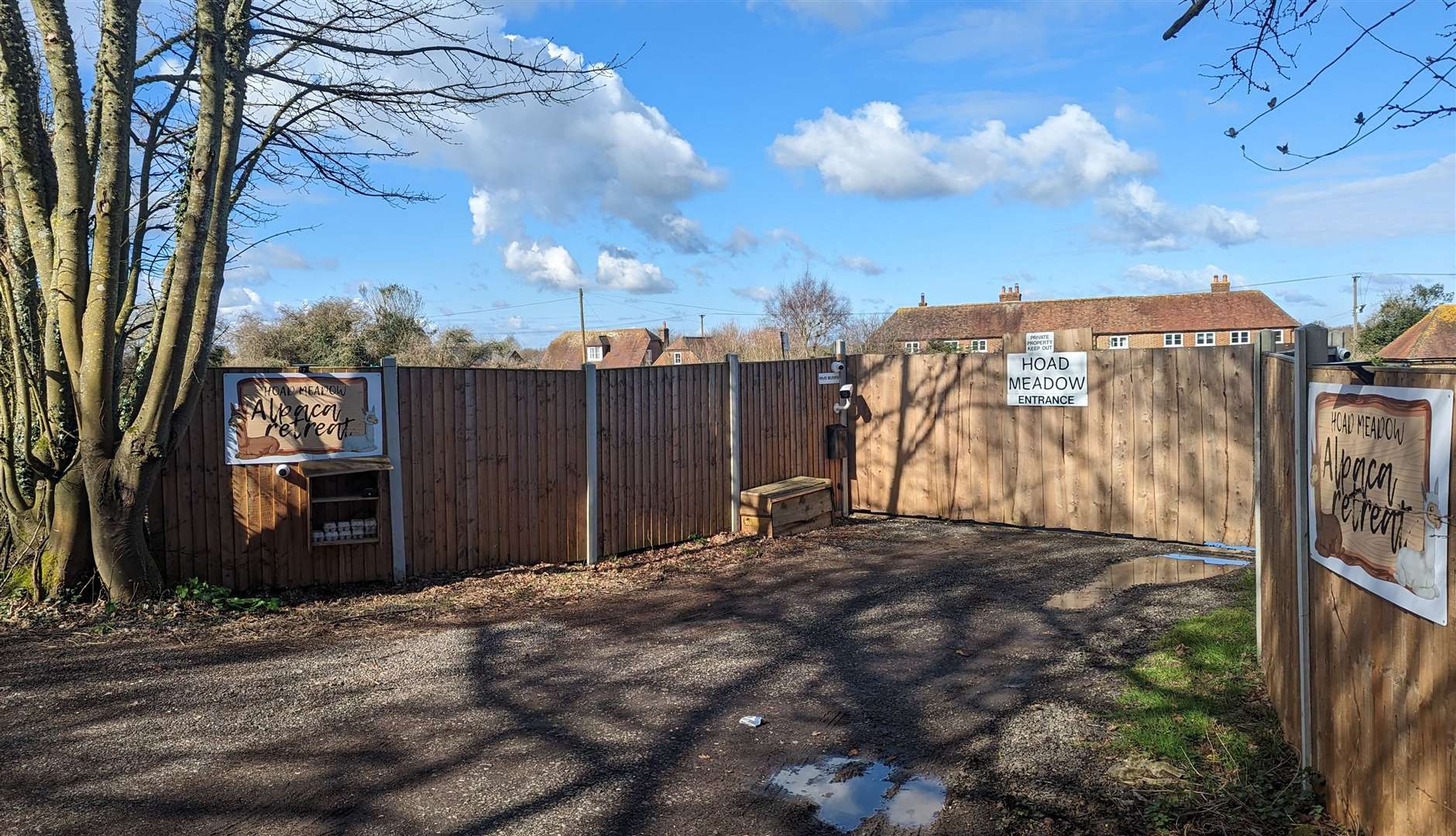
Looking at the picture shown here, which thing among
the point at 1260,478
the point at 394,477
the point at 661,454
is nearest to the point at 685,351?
the point at 661,454

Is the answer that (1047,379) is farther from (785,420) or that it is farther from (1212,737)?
(1212,737)

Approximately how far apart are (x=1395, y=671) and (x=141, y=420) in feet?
24.9

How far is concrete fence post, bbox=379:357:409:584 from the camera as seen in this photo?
796 cm

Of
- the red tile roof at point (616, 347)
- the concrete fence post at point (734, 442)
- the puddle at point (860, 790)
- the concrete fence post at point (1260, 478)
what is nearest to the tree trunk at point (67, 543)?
the puddle at point (860, 790)

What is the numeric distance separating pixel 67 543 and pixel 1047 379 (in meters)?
9.56

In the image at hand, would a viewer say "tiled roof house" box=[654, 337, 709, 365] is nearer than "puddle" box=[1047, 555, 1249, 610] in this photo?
No

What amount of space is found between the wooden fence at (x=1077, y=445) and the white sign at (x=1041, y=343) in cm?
9

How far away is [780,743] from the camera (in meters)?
4.49

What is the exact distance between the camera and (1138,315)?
49.0 metres

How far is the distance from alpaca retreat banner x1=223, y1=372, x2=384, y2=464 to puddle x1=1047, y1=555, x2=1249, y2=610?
600cm

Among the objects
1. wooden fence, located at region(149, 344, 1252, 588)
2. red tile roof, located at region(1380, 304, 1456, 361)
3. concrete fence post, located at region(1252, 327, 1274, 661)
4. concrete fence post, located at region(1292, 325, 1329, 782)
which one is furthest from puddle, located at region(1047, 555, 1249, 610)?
red tile roof, located at region(1380, 304, 1456, 361)

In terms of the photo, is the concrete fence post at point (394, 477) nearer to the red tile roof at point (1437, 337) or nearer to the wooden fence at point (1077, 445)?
the wooden fence at point (1077, 445)

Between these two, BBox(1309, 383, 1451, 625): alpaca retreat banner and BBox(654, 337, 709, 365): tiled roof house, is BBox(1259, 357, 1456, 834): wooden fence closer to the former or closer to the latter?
BBox(1309, 383, 1451, 625): alpaca retreat banner

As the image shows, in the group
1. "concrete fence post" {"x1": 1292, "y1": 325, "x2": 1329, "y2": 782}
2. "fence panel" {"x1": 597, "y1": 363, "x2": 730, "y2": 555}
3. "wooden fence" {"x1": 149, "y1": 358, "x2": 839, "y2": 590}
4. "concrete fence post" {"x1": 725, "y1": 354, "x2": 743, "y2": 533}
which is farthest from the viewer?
"concrete fence post" {"x1": 725, "y1": 354, "x2": 743, "y2": 533}
